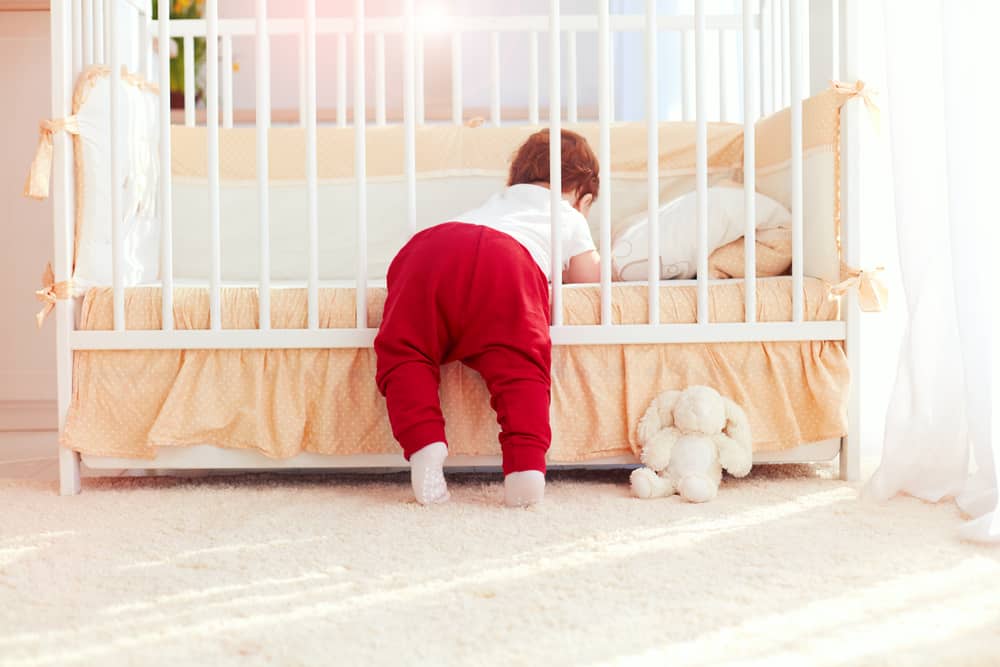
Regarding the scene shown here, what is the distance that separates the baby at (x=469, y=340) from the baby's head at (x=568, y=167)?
177mm

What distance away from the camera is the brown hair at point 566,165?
5.62 ft

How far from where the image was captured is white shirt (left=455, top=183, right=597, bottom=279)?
1.58 meters

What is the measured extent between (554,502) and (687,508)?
0.19m

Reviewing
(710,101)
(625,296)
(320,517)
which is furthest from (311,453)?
(710,101)

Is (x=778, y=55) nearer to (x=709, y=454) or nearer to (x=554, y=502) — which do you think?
(x=709, y=454)

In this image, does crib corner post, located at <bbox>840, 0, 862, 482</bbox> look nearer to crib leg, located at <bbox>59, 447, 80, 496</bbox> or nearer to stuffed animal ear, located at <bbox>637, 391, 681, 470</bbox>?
stuffed animal ear, located at <bbox>637, 391, 681, 470</bbox>

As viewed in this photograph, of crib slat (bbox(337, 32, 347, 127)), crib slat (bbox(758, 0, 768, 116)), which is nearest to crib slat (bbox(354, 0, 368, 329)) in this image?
crib slat (bbox(337, 32, 347, 127))

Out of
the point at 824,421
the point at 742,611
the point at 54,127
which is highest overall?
the point at 54,127

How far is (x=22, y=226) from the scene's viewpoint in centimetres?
236

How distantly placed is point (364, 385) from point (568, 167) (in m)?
0.53

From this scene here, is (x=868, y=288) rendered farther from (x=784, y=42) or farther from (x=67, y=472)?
(x=67, y=472)

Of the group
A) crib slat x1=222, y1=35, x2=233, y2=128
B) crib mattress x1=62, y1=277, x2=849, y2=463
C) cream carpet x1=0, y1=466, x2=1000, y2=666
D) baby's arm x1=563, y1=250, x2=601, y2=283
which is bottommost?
cream carpet x1=0, y1=466, x2=1000, y2=666

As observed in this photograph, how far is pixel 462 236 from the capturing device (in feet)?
4.91

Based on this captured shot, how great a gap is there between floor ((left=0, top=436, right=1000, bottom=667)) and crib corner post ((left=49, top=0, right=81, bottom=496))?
6 centimetres
